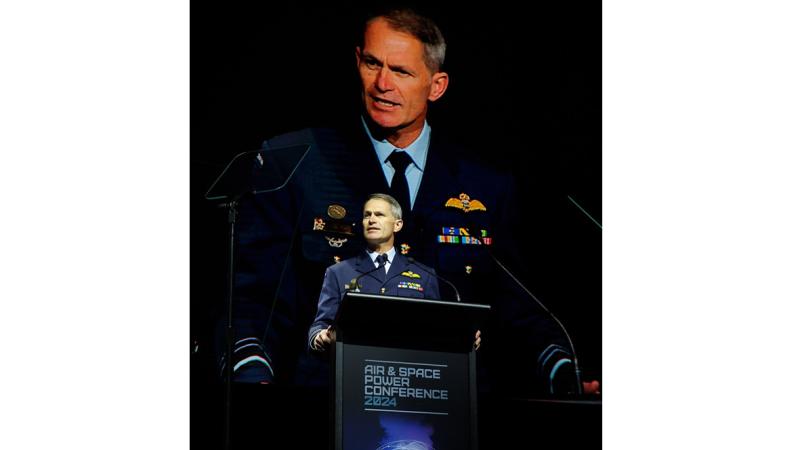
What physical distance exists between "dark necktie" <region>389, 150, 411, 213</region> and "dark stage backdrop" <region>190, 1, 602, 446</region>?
1.11ft

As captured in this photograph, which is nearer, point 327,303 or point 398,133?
point 327,303

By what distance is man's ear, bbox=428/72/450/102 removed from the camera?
20.5 ft

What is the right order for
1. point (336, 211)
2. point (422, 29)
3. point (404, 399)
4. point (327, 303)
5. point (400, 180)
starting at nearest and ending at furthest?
point (404, 399) → point (327, 303) → point (336, 211) → point (400, 180) → point (422, 29)

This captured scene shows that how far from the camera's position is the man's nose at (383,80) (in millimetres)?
6152

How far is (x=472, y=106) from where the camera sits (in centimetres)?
632

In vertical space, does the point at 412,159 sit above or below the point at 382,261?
above

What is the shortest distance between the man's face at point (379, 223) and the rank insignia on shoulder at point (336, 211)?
0.38ft

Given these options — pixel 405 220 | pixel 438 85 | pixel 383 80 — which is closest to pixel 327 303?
pixel 405 220

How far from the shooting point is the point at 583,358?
613 cm

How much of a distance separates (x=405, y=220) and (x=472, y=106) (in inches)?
30.1

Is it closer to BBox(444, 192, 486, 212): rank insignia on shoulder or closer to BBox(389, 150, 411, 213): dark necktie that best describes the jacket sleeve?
BBox(389, 150, 411, 213): dark necktie

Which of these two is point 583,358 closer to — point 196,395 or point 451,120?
point 451,120

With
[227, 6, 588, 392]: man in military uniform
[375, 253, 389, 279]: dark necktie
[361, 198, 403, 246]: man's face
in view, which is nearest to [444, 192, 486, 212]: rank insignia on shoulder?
[227, 6, 588, 392]: man in military uniform

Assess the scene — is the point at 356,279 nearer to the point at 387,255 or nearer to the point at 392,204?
the point at 387,255
